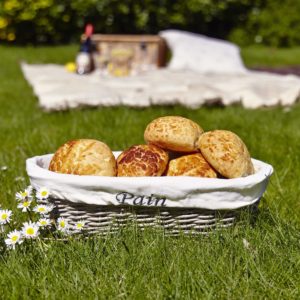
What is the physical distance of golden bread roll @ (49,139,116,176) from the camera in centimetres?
250

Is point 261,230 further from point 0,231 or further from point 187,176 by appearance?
point 0,231

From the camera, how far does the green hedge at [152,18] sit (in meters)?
10.5

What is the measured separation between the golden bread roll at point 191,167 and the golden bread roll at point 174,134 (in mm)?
45

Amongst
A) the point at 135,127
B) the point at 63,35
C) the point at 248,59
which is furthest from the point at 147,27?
the point at 135,127

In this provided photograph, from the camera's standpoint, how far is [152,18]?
11.3 meters

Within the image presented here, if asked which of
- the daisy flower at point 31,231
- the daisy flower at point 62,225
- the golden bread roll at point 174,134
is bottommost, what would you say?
the daisy flower at point 62,225

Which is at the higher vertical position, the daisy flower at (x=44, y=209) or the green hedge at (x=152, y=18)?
the daisy flower at (x=44, y=209)

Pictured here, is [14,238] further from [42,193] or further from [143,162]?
[143,162]

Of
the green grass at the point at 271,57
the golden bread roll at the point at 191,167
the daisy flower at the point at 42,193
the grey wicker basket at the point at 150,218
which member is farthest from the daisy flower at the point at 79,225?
the green grass at the point at 271,57

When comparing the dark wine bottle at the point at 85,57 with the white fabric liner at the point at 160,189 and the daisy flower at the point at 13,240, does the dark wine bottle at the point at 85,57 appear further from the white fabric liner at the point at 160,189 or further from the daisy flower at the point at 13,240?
the daisy flower at the point at 13,240

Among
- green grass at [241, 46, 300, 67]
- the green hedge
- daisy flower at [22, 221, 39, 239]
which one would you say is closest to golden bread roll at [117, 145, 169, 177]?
daisy flower at [22, 221, 39, 239]

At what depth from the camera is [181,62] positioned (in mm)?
8758

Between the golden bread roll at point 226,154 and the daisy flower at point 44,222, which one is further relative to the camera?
the golden bread roll at point 226,154

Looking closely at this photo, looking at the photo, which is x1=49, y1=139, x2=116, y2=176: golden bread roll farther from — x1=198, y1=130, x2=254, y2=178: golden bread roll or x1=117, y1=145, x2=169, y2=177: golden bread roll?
x1=198, y1=130, x2=254, y2=178: golden bread roll
